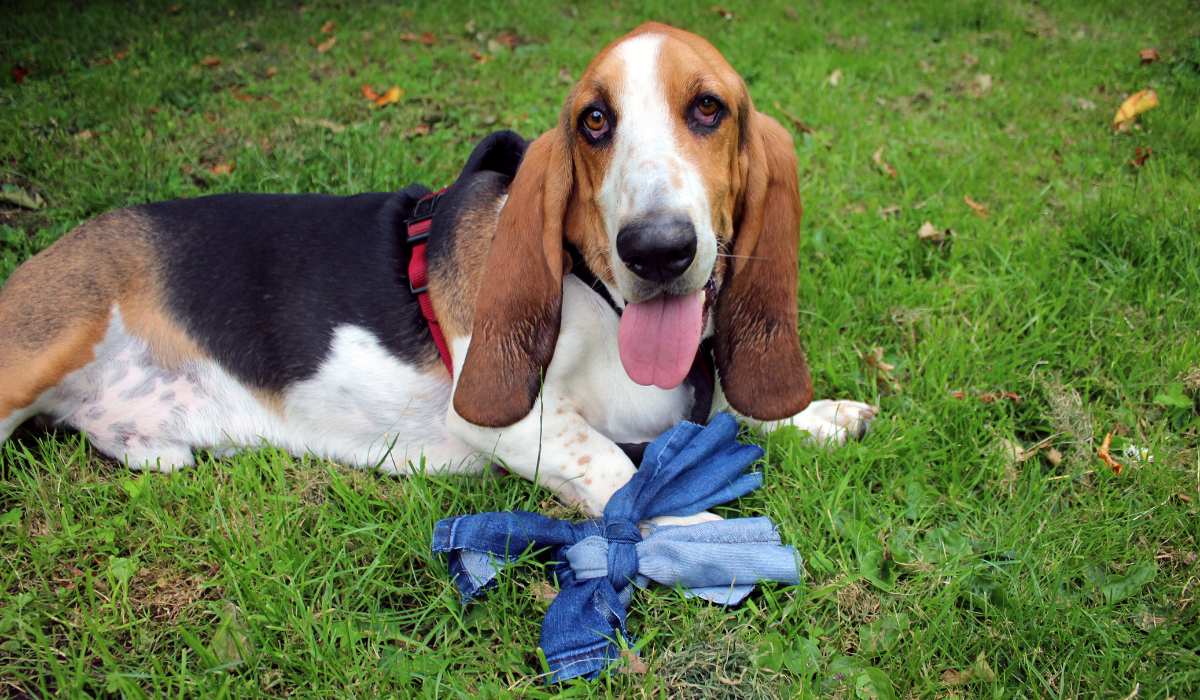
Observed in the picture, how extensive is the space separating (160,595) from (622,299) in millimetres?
1770

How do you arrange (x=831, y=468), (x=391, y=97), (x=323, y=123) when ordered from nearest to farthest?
1. (x=831, y=468)
2. (x=323, y=123)
3. (x=391, y=97)

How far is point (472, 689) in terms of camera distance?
1927mm

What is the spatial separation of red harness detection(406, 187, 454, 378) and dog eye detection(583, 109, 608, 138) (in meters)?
0.91

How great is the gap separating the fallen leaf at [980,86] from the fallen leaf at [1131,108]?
0.95 metres

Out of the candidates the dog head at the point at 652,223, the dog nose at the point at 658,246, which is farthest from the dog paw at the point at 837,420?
the dog nose at the point at 658,246

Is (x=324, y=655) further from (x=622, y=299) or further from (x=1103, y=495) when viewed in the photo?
(x=1103, y=495)

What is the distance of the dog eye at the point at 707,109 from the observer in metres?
2.21

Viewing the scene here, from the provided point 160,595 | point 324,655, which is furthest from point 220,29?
point 324,655

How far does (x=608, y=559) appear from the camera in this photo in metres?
2.12

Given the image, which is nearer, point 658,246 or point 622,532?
point 658,246

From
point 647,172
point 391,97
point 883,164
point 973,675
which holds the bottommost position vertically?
point 973,675

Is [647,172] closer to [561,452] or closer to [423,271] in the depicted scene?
[561,452]

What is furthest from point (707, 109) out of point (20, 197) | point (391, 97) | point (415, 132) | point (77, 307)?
point (20, 197)

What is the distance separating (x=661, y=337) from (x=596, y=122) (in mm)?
724
